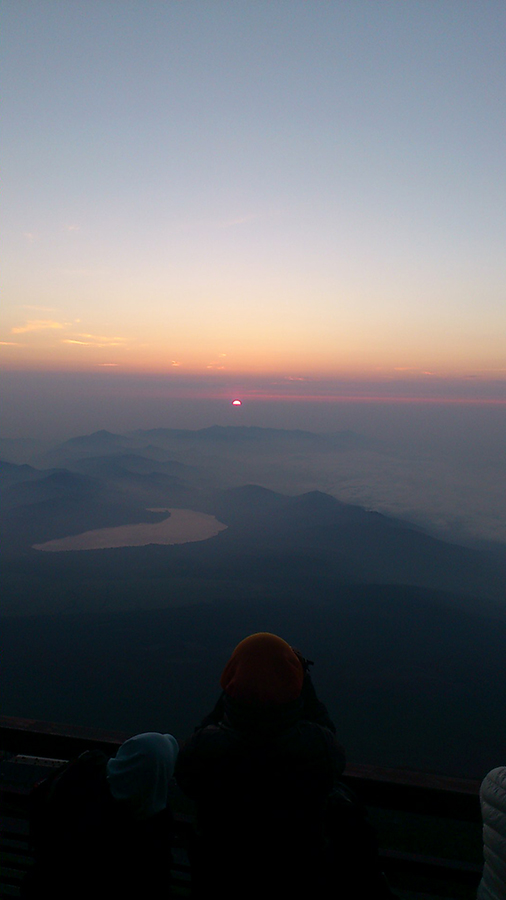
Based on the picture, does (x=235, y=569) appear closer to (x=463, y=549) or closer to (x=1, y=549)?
(x=1, y=549)

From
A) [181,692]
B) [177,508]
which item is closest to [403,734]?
[181,692]

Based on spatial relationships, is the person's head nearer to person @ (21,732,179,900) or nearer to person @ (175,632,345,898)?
person @ (21,732,179,900)

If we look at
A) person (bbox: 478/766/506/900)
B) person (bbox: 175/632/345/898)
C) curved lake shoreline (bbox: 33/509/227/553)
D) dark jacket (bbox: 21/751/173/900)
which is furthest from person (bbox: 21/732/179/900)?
curved lake shoreline (bbox: 33/509/227/553)

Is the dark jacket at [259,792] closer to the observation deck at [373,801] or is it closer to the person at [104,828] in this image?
the person at [104,828]

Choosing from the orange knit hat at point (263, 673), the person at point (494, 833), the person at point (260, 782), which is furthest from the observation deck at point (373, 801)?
the orange knit hat at point (263, 673)

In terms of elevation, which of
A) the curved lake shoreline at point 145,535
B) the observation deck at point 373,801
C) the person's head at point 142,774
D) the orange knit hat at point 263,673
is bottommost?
the curved lake shoreline at point 145,535

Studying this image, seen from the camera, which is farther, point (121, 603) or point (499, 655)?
point (121, 603)
